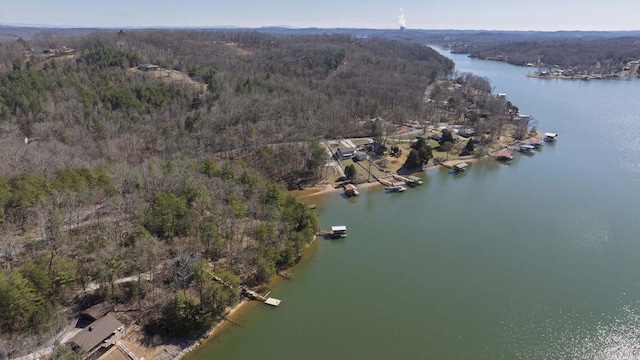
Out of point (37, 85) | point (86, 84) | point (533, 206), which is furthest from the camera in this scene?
point (86, 84)

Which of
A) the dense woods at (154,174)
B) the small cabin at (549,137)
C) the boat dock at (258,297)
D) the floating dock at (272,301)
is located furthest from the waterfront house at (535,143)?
the boat dock at (258,297)

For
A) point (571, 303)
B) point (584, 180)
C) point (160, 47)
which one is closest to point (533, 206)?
point (584, 180)

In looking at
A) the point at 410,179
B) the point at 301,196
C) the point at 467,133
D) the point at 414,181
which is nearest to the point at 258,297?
the point at 301,196

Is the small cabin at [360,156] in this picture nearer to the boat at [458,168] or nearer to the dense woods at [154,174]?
the dense woods at [154,174]

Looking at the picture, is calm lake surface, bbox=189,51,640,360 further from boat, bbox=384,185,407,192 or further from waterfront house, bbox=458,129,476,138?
waterfront house, bbox=458,129,476,138

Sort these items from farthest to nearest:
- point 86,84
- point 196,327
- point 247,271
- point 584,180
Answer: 1. point 86,84
2. point 584,180
3. point 247,271
4. point 196,327

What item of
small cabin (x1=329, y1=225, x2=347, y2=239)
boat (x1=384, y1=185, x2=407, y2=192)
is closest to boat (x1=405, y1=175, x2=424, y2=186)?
boat (x1=384, y1=185, x2=407, y2=192)

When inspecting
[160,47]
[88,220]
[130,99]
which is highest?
[160,47]

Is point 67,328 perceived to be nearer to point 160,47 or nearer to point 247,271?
point 247,271
